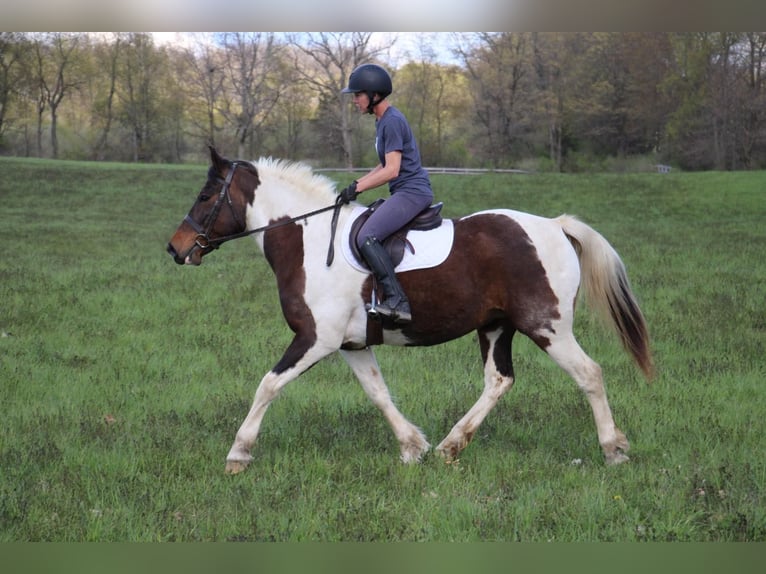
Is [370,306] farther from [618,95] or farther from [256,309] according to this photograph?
[618,95]

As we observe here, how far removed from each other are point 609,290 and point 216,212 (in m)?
2.32

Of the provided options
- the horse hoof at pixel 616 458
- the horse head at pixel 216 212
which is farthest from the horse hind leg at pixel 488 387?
the horse head at pixel 216 212

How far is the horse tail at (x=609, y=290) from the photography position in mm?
5004

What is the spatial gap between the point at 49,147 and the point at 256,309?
4.46 m

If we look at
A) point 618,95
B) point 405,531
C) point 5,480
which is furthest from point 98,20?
point 618,95

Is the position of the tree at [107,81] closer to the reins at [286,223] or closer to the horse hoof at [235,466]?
the reins at [286,223]

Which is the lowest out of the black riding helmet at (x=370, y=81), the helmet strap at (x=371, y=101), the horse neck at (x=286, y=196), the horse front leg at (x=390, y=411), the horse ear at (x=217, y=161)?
the horse front leg at (x=390, y=411)

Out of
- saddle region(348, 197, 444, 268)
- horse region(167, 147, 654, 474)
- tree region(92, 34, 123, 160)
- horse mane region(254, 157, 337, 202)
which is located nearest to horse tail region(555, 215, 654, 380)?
horse region(167, 147, 654, 474)

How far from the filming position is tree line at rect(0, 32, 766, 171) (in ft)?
36.9

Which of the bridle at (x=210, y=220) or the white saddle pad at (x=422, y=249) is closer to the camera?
the white saddle pad at (x=422, y=249)

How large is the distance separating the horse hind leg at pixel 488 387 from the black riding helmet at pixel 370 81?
1527 millimetres

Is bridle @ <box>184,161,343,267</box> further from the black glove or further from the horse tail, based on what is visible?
the horse tail

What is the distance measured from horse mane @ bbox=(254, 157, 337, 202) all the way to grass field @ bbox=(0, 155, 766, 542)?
1478mm

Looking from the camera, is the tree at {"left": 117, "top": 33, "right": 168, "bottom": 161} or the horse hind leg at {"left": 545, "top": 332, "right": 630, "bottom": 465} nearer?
the horse hind leg at {"left": 545, "top": 332, "right": 630, "bottom": 465}
